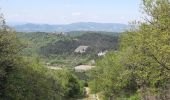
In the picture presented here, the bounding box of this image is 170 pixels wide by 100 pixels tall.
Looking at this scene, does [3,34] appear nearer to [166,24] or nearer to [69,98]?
[166,24]

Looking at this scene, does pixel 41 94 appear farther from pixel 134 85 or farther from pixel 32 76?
pixel 134 85

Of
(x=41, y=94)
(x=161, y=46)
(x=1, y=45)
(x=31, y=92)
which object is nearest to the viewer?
(x=161, y=46)

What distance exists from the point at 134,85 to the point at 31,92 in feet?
96.2

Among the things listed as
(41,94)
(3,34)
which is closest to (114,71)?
(41,94)

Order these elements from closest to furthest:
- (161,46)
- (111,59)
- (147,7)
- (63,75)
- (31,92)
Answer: (161,46) → (147,7) → (31,92) → (111,59) → (63,75)

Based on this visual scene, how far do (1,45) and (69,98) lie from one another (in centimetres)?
A: 7873

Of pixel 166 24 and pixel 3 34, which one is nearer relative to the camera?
pixel 166 24

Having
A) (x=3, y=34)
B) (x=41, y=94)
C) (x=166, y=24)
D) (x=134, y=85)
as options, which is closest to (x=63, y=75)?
(x=134, y=85)

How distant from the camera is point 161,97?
133 feet

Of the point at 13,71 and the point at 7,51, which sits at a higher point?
the point at 7,51

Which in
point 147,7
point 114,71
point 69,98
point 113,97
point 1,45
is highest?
point 147,7

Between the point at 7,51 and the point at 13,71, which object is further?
the point at 13,71

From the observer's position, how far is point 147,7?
31.2m

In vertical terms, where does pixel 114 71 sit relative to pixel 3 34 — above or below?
below
